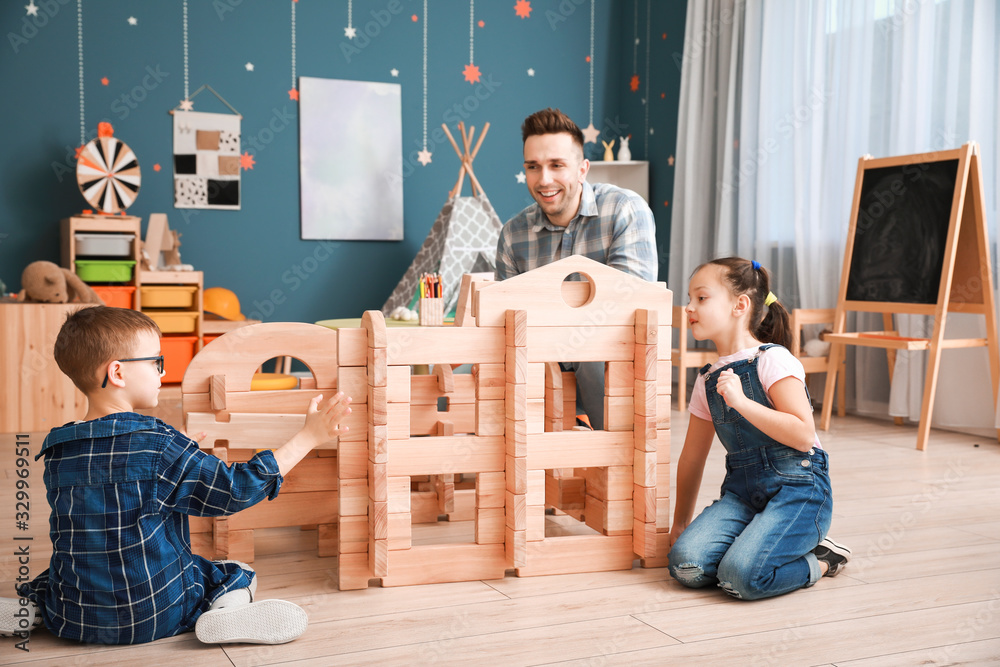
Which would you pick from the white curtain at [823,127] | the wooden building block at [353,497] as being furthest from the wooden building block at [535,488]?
the white curtain at [823,127]

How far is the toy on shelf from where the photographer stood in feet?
13.3

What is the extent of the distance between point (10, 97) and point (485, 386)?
11.8 feet

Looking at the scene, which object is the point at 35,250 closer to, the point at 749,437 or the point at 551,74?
the point at 551,74

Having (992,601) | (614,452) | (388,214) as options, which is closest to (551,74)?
(388,214)

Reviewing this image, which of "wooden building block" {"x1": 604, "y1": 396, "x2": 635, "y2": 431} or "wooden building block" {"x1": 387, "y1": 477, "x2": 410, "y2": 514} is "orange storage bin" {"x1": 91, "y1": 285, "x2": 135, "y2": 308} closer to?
"wooden building block" {"x1": 387, "y1": 477, "x2": 410, "y2": 514}

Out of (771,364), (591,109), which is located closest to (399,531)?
(771,364)

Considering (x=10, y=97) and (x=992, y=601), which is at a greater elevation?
(x=10, y=97)

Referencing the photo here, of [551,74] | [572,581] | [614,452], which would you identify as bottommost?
[572,581]

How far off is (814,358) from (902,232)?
682 millimetres

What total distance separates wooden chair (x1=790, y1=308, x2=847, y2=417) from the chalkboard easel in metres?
0.15

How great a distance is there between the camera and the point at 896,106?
142 inches

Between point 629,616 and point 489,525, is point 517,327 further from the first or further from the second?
point 629,616

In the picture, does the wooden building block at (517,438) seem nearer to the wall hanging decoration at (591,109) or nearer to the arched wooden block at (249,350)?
the arched wooden block at (249,350)

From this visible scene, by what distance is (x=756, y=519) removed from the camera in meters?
1.70
